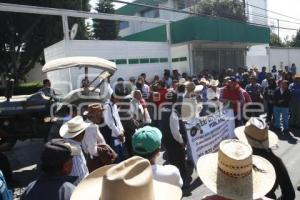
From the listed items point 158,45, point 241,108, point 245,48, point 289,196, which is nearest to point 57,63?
point 241,108

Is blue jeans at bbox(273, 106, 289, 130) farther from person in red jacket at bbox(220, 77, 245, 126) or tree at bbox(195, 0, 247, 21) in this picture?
tree at bbox(195, 0, 247, 21)

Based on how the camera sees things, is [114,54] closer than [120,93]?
No

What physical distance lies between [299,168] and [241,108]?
2.92m

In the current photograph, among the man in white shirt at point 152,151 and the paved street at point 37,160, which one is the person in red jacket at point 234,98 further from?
the man in white shirt at point 152,151

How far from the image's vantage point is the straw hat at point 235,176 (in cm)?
243

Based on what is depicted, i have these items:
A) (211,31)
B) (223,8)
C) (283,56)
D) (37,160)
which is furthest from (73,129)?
(223,8)

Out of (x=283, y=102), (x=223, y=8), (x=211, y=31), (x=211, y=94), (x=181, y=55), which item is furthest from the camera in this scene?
(x=223, y=8)

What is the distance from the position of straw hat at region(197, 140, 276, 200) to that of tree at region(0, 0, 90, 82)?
2519 centimetres

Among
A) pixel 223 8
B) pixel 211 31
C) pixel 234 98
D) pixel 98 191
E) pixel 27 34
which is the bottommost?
pixel 234 98

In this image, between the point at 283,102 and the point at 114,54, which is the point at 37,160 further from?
the point at 114,54

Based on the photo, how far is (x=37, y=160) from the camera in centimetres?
973

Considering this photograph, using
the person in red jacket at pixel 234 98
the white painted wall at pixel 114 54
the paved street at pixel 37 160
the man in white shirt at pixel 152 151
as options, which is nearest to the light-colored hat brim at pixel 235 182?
the man in white shirt at pixel 152 151

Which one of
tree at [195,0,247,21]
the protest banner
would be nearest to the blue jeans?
the protest banner

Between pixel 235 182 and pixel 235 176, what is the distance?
0.14ft
